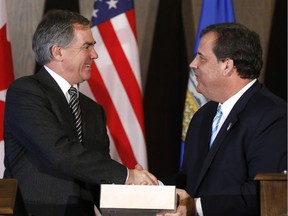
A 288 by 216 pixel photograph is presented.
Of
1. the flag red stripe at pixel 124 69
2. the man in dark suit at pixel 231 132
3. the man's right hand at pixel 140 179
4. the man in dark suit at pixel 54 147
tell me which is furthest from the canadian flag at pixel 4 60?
the man in dark suit at pixel 231 132

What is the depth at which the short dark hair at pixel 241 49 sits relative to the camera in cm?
367

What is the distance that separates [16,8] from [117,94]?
41.6 inches

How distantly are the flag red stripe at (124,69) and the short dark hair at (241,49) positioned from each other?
121 centimetres

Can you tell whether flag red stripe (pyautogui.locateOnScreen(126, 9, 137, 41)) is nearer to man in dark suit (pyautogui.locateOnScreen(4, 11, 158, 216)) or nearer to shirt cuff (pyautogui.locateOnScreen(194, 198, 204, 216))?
man in dark suit (pyautogui.locateOnScreen(4, 11, 158, 216))

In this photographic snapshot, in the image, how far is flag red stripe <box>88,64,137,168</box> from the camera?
482 cm

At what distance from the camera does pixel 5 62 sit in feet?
15.4

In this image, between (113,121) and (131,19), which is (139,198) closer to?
(113,121)

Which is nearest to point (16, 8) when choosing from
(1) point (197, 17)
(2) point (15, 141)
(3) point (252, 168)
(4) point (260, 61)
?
(1) point (197, 17)

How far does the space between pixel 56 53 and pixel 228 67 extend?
36.5 inches

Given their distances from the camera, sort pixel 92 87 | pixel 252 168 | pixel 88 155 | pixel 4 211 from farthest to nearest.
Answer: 1. pixel 92 87
2. pixel 88 155
3. pixel 252 168
4. pixel 4 211

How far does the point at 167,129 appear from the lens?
5453mm

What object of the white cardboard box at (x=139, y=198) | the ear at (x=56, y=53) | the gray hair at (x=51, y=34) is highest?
the gray hair at (x=51, y=34)

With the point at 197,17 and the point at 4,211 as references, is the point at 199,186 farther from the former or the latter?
the point at 197,17

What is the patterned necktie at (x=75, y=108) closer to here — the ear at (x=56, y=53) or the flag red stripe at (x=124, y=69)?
the ear at (x=56, y=53)
